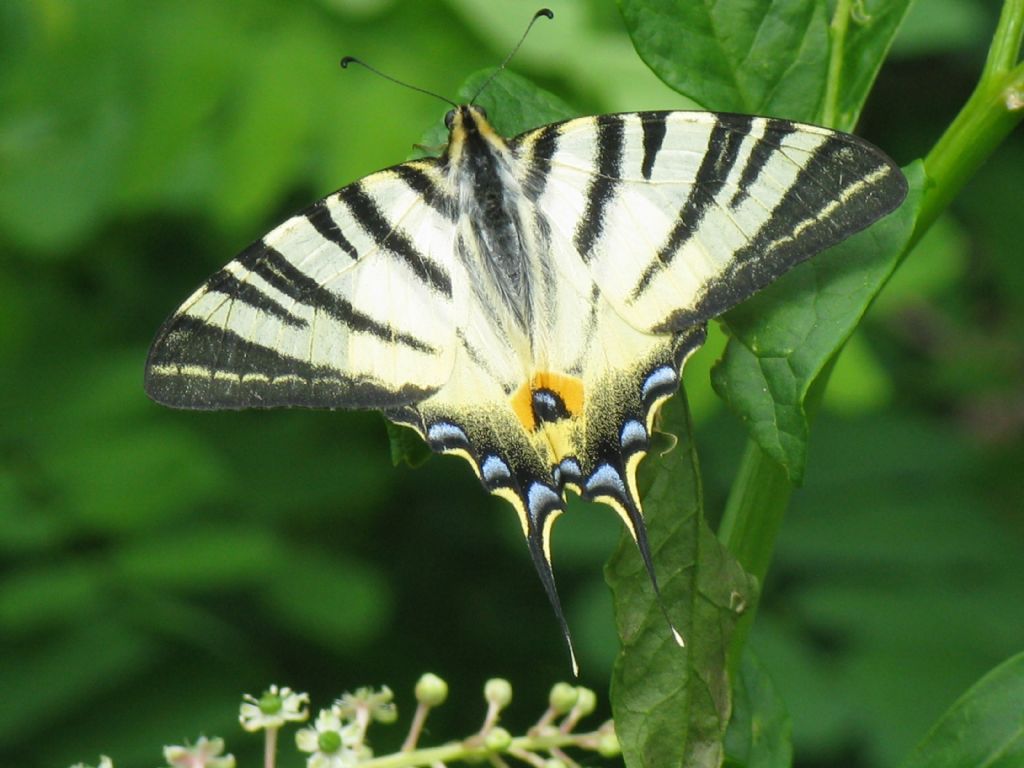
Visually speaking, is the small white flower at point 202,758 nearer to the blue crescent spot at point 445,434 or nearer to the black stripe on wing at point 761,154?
the blue crescent spot at point 445,434

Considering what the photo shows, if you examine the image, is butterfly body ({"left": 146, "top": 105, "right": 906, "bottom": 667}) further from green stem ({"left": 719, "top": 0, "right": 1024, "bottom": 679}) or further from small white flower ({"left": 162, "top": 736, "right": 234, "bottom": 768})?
small white flower ({"left": 162, "top": 736, "right": 234, "bottom": 768})

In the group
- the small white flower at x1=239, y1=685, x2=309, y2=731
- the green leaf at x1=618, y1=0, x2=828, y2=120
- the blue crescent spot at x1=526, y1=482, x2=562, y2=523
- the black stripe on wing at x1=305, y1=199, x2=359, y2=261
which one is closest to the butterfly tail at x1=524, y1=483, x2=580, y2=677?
the blue crescent spot at x1=526, y1=482, x2=562, y2=523

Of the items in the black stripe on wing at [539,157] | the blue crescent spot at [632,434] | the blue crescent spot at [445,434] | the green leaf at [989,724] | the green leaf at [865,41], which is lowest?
the blue crescent spot at [445,434]

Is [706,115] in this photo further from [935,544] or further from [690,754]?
Answer: [935,544]

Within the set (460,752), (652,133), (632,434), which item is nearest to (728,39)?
(652,133)

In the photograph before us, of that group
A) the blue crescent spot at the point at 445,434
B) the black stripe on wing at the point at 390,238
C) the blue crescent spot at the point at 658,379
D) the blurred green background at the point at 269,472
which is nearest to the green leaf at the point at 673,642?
the blue crescent spot at the point at 658,379

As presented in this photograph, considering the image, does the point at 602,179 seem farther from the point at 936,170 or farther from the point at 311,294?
the point at 936,170
